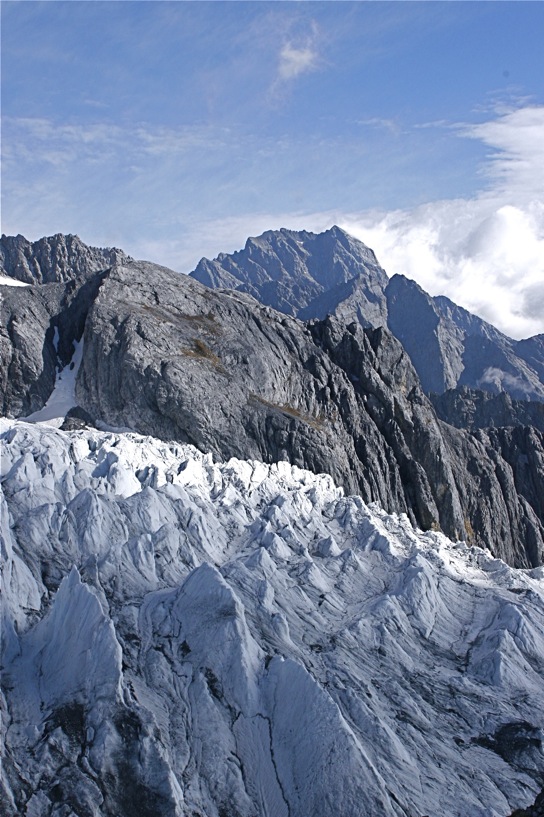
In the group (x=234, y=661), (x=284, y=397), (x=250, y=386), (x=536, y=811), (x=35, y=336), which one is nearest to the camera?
(x=536, y=811)

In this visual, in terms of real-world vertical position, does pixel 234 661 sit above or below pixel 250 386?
below

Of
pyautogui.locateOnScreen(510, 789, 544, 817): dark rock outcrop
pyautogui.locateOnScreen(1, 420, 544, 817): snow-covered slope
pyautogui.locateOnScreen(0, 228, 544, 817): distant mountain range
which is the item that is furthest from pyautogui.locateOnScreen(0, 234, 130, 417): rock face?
pyautogui.locateOnScreen(510, 789, 544, 817): dark rock outcrop

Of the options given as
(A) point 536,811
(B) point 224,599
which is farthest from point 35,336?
(A) point 536,811

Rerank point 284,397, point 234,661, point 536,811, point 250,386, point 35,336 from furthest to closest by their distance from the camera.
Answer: point 284,397, point 35,336, point 250,386, point 234,661, point 536,811

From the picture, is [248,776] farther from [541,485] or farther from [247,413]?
[541,485]

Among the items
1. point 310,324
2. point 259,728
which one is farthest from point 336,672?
point 310,324

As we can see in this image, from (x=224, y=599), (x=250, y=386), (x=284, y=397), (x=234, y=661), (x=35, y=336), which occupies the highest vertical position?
(x=35, y=336)

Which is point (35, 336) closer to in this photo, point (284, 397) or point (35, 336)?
point (35, 336)
